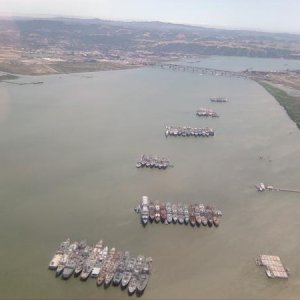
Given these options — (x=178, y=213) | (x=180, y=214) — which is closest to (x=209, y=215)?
(x=180, y=214)

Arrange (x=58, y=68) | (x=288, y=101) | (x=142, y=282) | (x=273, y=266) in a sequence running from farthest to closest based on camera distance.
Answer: (x=58, y=68)
(x=288, y=101)
(x=273, y=266)
(x=142, y=282)

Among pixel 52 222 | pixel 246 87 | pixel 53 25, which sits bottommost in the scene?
pixel 53 25

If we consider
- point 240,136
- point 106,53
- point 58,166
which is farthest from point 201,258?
point 106,53

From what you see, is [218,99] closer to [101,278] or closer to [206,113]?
[206,113]

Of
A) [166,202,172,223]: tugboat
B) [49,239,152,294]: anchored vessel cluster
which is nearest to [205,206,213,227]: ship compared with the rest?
[166,202,172,223]: tugboat

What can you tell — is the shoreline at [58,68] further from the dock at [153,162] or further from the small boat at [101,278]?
the small boat at [101,278]

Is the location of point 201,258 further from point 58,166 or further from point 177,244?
point 58,166
